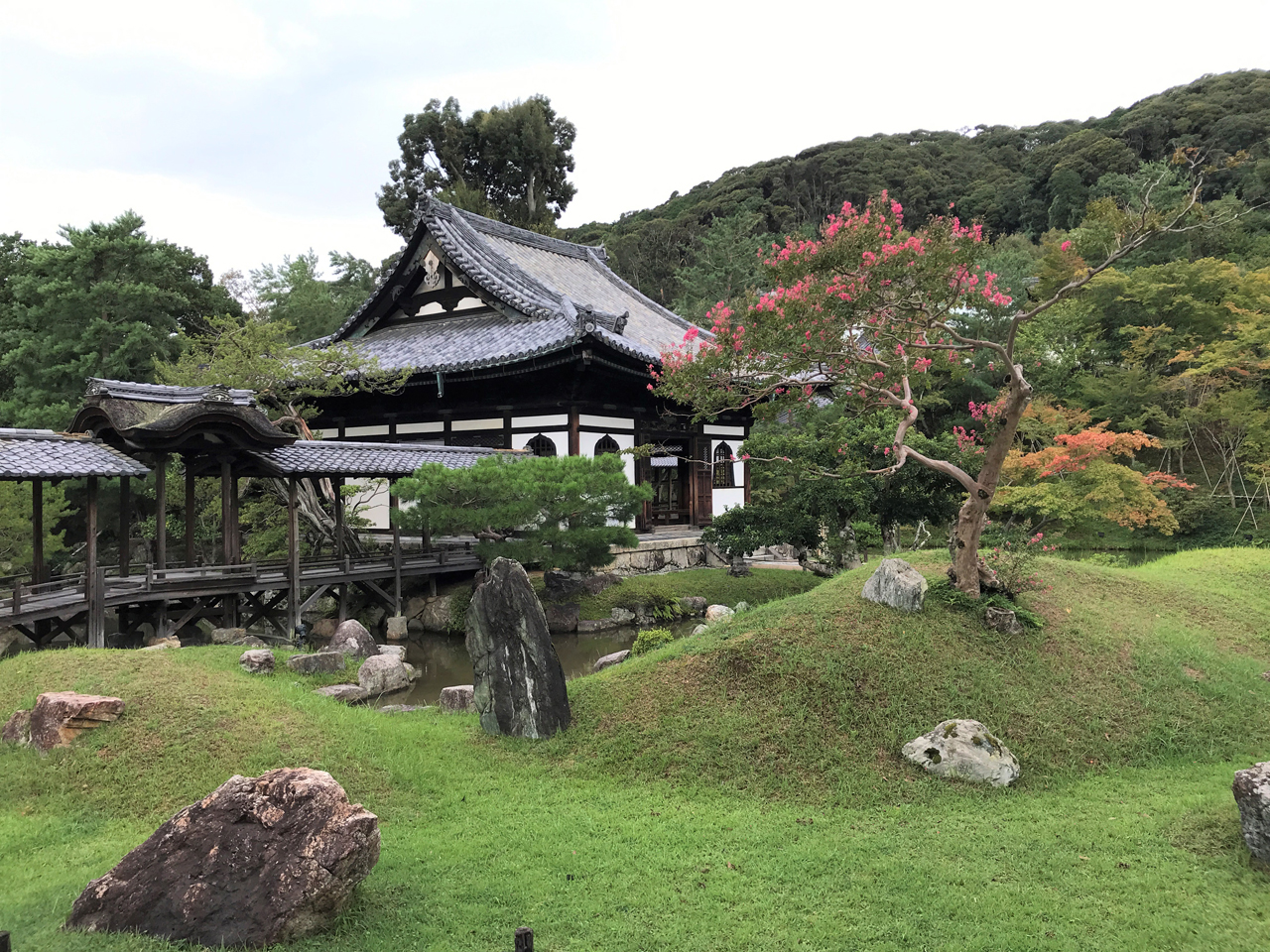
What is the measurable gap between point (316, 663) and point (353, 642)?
65.7 inches

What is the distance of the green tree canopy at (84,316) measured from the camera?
21.7 metres

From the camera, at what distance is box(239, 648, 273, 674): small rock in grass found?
31.2ft

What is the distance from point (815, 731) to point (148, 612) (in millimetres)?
11488

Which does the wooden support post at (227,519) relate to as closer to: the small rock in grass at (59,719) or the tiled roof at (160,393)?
the tiled roof at (160,393)

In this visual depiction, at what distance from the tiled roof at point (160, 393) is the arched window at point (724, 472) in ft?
42.3

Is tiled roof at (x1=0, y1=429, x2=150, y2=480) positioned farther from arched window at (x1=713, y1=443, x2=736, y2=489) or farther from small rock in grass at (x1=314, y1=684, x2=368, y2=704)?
arched window at (x1=713, y1=443, x2=736, y2=489)

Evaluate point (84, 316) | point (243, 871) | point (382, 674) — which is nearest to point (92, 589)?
point (382, 674)

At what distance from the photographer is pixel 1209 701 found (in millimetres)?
7656

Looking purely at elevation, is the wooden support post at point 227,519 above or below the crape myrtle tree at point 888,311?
below

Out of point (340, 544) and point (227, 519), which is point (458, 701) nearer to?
point (227, 519)

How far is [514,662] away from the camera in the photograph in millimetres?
7438

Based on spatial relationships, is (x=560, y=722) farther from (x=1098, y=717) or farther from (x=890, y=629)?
(x=1098, y=717)

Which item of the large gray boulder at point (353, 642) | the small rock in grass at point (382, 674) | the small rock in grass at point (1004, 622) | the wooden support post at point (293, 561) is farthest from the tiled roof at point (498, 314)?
the small rock in grass at point (1004, 622)

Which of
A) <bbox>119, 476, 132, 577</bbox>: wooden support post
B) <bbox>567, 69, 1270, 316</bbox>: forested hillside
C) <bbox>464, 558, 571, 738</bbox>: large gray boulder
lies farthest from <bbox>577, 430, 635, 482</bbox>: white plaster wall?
<bbox>567, 69, 1270, 316</bbox>: forested hillside
